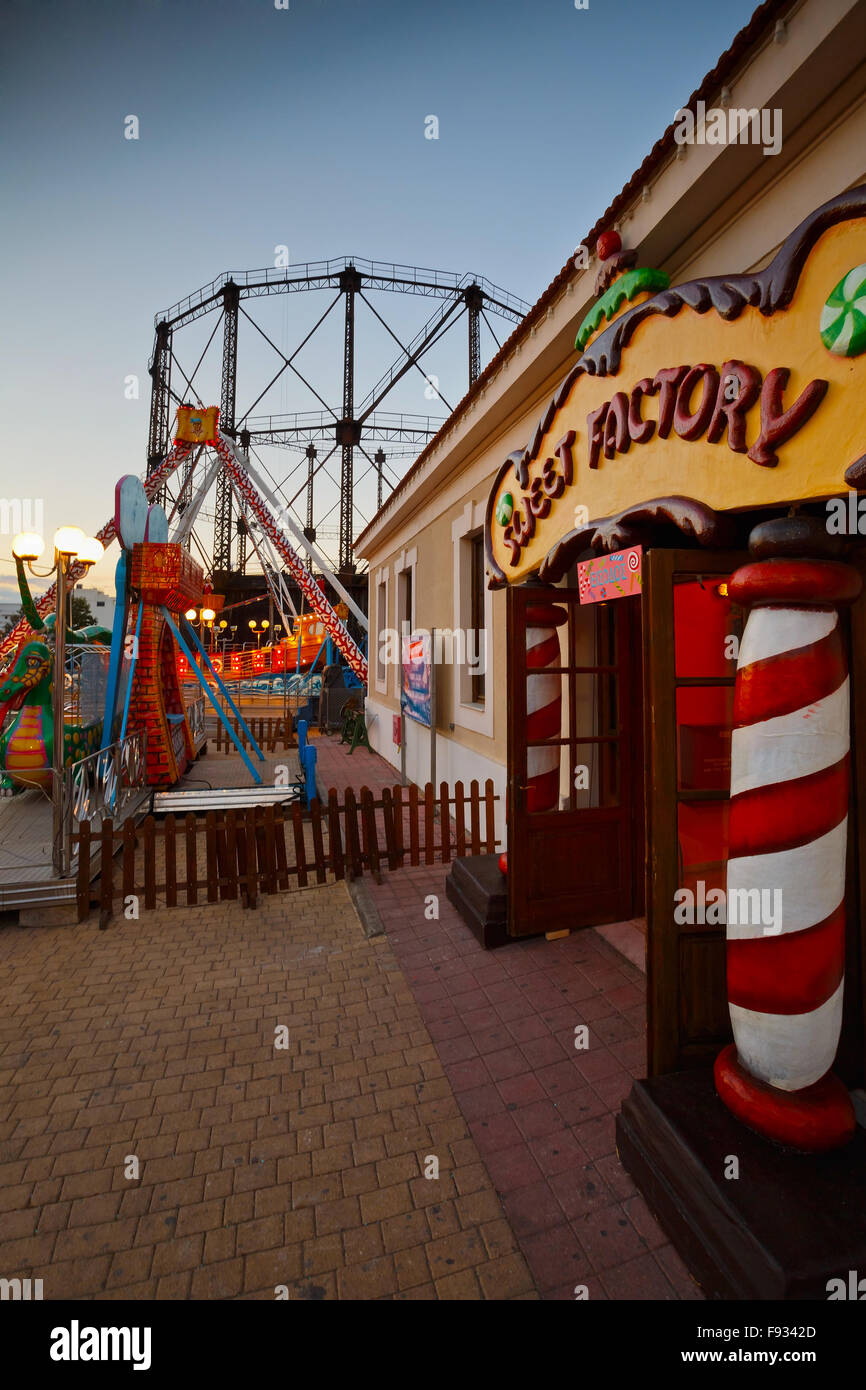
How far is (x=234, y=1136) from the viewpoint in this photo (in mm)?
2783

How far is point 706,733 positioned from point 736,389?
8.21 feet

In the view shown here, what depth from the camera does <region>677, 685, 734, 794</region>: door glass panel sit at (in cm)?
386

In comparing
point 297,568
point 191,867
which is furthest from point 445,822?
point 297,568

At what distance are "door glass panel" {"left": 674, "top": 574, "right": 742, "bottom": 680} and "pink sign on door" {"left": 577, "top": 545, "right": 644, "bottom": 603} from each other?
2.18 ft

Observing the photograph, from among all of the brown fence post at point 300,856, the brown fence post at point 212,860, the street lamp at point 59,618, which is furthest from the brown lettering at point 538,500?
the street lamp at point 59,618

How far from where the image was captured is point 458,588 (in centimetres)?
762

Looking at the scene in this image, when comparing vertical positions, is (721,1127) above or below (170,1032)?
above

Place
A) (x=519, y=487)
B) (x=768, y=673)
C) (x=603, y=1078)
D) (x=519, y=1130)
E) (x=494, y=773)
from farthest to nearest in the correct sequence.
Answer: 1. (x=494, y=773)
2. (x=519, y=487)
3. (x=603, y=1078)
4. (x=519, y=1130)
5. (x=768, y=673)

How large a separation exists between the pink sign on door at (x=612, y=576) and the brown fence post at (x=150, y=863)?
418 centimetres

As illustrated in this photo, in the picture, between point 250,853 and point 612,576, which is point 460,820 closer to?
point 250,853

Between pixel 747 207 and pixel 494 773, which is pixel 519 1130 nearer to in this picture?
pixel 494 773
